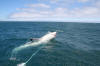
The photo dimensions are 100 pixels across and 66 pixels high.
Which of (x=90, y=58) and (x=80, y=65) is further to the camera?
(x=90, y=58)

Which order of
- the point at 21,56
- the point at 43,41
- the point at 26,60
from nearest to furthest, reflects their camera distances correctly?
1. the point at 26,60
2. the point at 21,56
3. the point at 43,41

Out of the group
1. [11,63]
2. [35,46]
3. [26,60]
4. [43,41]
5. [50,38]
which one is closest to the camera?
[11,63]

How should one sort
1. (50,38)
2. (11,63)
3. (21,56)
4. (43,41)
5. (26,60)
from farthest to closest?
(50,38) < (43,41) < (21,56) < (26,60) < (11,63)

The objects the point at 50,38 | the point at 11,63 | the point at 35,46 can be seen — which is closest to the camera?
the point at 11,63

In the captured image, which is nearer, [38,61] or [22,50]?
[38,61]

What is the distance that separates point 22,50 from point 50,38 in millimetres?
15764

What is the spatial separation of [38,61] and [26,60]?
2.69 metres

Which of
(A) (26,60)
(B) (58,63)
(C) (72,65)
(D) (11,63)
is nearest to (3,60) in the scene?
(D) (11,63)

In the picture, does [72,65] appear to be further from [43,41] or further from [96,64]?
[43,41]

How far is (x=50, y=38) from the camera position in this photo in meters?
45.4

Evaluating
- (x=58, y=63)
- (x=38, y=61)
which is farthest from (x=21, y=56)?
(x=58, y=63)

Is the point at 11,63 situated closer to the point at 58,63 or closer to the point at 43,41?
the point at 58,63

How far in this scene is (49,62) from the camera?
83.0 feet

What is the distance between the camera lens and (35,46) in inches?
1407
